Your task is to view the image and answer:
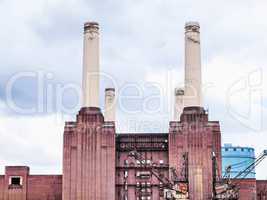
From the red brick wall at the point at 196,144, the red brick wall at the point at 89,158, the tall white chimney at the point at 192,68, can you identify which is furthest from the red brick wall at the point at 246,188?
the red brick wall at the point at 89,158

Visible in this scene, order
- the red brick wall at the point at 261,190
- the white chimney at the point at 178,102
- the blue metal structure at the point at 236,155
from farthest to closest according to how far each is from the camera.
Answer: the blue metal structure at the point at 236,155, the white chimney at the point at 178,102, the red brick wall at the point at 261,190

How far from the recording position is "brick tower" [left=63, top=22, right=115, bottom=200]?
69.3 metres

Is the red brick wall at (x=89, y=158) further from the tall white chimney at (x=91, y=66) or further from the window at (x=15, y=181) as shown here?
the window at (x=15, y=181)

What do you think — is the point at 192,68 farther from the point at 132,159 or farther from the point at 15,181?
the point at 15,181

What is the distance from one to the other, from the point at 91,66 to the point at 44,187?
17.2 m

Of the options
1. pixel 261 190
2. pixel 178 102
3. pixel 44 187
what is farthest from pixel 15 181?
pixel 261 190

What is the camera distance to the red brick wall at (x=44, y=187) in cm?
7244

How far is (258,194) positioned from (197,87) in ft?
56.4

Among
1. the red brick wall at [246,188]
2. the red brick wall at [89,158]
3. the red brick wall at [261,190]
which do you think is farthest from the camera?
the red brick wall at [261,190]

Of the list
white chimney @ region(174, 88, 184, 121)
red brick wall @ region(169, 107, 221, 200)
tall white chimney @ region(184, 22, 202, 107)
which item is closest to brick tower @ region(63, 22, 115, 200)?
red brick wall @ region(169, 107, 221, 200)

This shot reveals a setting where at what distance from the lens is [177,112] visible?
8562 centimetres

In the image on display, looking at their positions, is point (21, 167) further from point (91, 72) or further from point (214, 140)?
point (214, 140)

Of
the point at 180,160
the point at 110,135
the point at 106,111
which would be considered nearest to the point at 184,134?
the point at 180,160

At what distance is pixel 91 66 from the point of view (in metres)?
71.1
